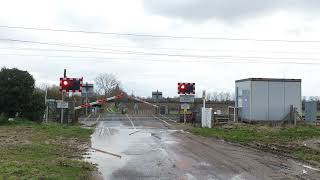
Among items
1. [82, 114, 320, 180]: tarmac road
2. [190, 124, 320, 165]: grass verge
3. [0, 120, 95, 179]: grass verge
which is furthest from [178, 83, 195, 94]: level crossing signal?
[0, 120, 95, 179]: grass verge

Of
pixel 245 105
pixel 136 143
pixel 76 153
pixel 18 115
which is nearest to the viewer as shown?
pixel 76 153

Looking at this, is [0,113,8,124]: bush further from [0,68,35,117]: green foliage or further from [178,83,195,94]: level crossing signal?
[178,83,195,94]: level crossing signal

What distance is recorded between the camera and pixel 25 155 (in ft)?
53.2

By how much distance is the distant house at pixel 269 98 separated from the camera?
3934 cm

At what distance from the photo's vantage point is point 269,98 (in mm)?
39656

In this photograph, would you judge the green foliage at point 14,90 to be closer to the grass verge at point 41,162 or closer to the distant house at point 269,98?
the grass verge at point 41,162

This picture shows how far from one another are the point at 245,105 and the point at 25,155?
26569 mm

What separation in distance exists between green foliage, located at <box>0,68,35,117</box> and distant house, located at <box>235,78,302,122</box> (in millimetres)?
16007

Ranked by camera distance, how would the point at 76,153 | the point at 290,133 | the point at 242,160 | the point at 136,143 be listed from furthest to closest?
the point at 290,133 → the point at 136,143 → the point at 76,153 → the point at 242,160

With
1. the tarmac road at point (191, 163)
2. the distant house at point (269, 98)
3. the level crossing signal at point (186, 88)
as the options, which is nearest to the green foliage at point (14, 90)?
the level crossing signal at point (186, 88)

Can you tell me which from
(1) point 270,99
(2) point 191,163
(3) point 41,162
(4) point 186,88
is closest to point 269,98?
(1) point 270,99

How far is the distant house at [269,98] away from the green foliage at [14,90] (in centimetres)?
1601

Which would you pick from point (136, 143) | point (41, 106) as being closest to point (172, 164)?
point (136, 143)

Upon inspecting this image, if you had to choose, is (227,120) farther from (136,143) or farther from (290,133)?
(136,143)
